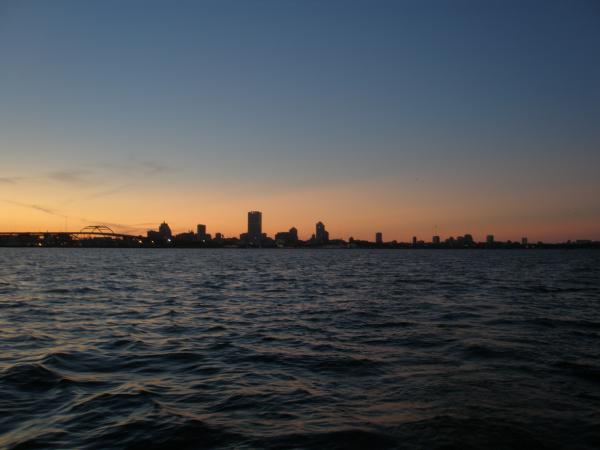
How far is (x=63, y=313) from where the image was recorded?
22141 mm

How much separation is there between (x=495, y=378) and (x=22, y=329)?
1708 cm

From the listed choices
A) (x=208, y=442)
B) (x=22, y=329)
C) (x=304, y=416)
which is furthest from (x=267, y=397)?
(x=22, y=329)

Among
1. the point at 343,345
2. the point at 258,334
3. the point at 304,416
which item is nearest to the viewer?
the point at 304,416

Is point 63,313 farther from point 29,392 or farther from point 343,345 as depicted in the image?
point 343,345

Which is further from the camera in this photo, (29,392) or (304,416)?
(29,392)

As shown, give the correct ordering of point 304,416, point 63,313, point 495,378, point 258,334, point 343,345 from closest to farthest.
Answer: point 304,416 < point 495,378 < point 343,345 < point 258,334 < point 63,313

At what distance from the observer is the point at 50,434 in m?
7.88

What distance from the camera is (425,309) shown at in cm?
2441

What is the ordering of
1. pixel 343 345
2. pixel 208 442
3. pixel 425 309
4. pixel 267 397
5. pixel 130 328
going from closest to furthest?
pixel 208 442 < pixel 267 397 < pixel 343 345 < pixel 130 328 < pixel 425 309

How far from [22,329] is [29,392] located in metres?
8.93

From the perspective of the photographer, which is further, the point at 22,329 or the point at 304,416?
the point at 22,329

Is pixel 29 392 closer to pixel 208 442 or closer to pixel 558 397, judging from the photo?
pixel 208 442

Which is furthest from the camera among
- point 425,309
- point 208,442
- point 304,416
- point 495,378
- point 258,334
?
point 425,309

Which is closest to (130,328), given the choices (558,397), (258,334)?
(258,334)
